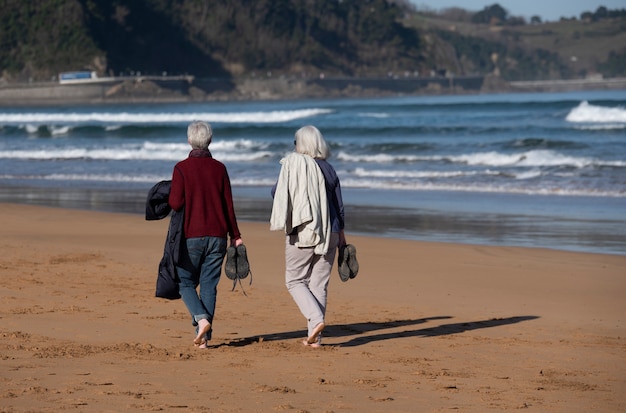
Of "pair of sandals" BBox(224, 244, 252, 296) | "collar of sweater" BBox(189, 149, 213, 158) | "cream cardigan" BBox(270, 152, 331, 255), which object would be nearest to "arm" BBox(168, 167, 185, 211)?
"collar of sweater" BBox(189, 149, 213, 158)

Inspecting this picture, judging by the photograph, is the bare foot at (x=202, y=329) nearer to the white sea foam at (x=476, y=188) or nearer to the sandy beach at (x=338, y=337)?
the sandy beach at (x=338, y=337)

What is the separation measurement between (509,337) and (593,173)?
14.7 meters

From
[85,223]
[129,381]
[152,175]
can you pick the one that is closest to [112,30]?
[152,175]

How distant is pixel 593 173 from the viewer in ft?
67.5

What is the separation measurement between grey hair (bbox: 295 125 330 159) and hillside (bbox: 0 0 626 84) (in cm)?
11882

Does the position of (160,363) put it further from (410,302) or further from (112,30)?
(112,30)

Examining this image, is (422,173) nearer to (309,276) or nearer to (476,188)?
(476,188)

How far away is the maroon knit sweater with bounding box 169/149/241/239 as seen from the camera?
5770 mm

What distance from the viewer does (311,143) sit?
5891 mm

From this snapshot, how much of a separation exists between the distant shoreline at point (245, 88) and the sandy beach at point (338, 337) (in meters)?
101

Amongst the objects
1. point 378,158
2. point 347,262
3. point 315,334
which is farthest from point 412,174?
point 315,334

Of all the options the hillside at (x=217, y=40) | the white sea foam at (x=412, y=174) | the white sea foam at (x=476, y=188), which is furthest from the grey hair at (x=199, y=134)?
the hillside at (x=217, y=40)

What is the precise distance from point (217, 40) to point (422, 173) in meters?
129

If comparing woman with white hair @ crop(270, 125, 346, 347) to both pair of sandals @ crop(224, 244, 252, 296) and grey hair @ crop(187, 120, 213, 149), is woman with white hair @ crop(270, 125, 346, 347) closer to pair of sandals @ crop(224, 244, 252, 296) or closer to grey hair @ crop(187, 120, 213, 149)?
pair of sandals @ crop(224, 244, 252, 296)
